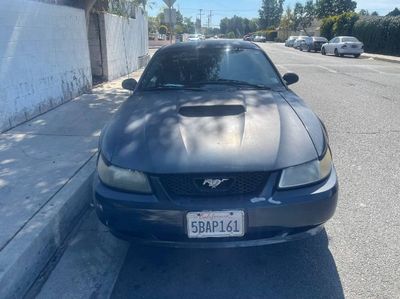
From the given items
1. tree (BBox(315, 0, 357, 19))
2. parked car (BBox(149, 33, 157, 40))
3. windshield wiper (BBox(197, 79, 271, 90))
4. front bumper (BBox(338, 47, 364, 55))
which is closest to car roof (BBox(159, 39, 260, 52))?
windshield wiper (BBox(197, 79, 271, 90))

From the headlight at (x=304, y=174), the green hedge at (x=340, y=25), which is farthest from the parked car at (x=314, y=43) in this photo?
the headlight at (x=304, y=174)

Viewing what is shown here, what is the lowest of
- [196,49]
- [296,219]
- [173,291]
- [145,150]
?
[173,291]

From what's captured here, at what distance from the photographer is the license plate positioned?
96.3 inches

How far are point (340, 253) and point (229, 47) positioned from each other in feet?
8.29

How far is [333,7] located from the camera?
205 ft

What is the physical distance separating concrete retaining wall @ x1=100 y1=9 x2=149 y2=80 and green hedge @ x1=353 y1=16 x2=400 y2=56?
1790cm

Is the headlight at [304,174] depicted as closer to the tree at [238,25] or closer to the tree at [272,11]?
the tree at [272,11]

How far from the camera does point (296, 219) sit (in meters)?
2.52

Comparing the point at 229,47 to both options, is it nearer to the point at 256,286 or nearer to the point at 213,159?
the point at 213,159

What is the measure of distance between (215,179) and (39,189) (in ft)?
6.77

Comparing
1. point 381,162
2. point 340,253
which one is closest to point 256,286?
point 340,253

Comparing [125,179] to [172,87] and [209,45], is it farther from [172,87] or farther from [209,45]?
[209,45]

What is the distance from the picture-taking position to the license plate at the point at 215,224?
2.45 meters

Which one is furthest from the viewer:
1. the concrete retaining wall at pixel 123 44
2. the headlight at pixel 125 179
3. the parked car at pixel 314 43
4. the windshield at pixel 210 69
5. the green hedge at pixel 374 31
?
the parked car at pixel 314 43
